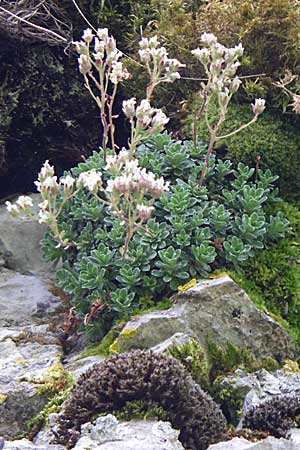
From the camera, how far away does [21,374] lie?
349cm

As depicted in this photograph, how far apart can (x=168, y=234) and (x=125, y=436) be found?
4.37 ft

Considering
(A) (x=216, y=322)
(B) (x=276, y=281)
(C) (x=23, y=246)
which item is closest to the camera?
(A) (x=216, y=322)

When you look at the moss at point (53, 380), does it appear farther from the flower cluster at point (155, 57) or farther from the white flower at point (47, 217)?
the flower cluster at point (155, 57)

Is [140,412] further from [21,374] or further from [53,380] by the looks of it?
[21,374]

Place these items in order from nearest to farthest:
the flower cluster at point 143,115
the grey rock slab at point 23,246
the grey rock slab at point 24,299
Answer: the flower cluster at point 143,115 < the grey rock slab at point 24,299 < the grey rock slab at point 23,246

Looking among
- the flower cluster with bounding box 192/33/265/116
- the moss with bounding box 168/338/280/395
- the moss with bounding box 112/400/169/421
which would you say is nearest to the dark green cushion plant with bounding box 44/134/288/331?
the moss with bounding box 168/338/280/395

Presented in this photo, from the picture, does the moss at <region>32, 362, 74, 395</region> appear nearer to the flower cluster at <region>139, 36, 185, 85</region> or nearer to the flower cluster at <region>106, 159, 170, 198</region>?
the flower cluster at <region>106, 159, 170, 198</region>

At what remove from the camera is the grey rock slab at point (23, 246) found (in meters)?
4.76

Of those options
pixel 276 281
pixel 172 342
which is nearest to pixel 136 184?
pixel 172 342

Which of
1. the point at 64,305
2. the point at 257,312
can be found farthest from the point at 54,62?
the point at 257,312

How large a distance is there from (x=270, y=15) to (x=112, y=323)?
243 centimetres

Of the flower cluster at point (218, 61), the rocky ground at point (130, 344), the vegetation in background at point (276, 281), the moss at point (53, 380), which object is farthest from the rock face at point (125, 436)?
the flower cluster at point (218, 61)

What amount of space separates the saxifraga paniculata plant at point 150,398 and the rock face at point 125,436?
0.47ft

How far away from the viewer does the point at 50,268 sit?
475cm
